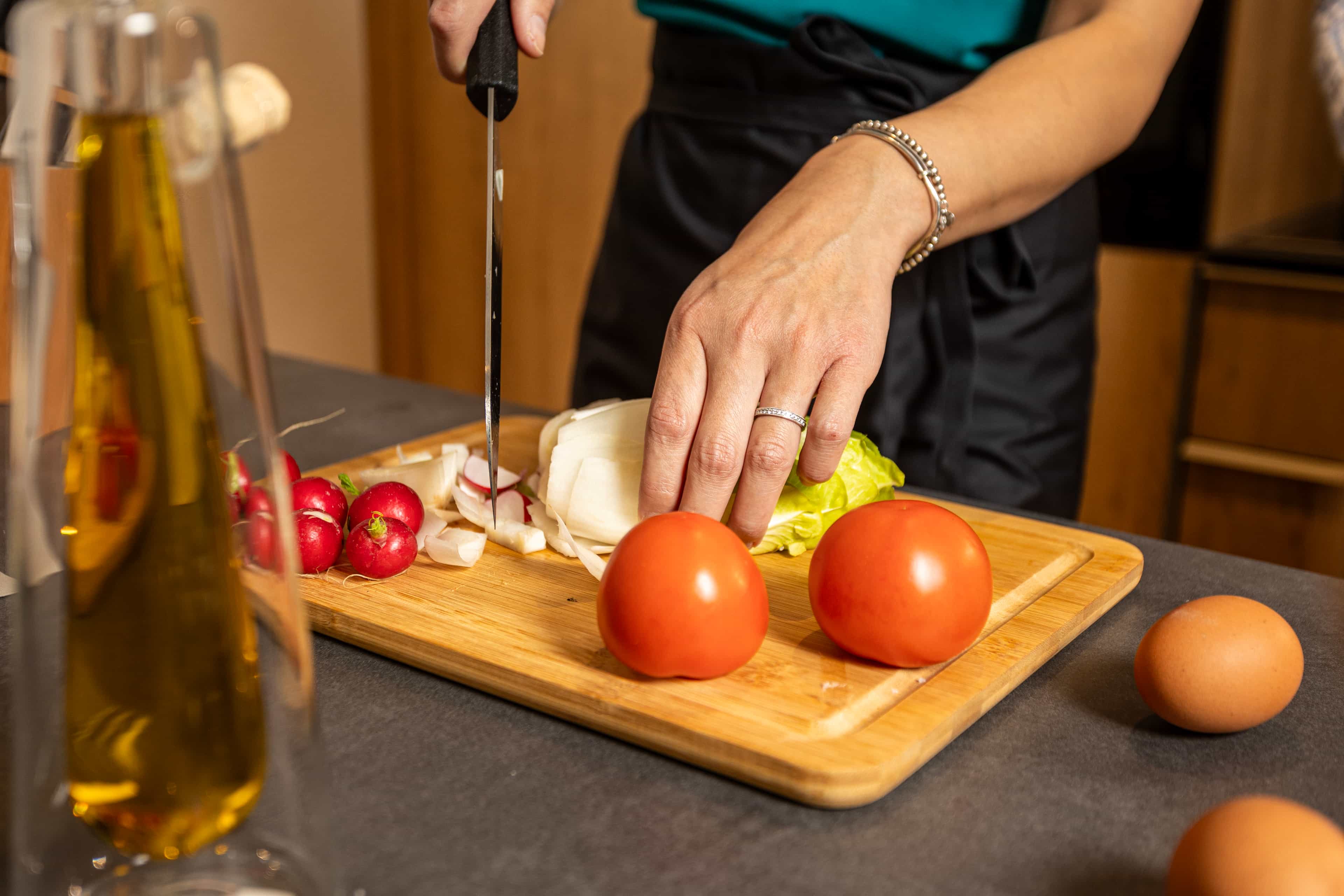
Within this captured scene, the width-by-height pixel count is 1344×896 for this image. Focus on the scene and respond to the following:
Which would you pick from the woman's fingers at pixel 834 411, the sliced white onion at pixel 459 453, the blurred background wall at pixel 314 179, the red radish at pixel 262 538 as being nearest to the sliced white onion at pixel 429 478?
the sliced white onion at pixel 459 453

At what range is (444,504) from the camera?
111 centimetres

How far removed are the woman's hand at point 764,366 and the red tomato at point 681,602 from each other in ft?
0.63

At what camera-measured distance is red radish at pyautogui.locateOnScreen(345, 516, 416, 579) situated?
2.99ft

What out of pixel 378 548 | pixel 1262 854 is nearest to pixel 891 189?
pixel 378 548

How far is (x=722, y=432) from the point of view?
919 mm

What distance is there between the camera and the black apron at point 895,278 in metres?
1.33

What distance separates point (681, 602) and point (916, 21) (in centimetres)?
86

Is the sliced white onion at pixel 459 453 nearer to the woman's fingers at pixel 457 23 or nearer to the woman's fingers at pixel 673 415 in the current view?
the woman's fingers at pixel 673 415

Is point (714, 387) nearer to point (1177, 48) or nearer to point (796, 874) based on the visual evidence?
point (796, 874)

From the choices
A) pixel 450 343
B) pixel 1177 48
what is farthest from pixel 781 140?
pixel 450 343

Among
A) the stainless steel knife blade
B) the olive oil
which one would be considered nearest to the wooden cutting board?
the stainless steel knife blade

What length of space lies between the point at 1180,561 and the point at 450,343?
2.88 meters

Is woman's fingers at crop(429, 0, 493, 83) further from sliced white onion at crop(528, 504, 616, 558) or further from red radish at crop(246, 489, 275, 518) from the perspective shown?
red radish at crop(246, 489, 275, 518)

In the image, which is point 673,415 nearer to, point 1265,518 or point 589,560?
point 589,560
